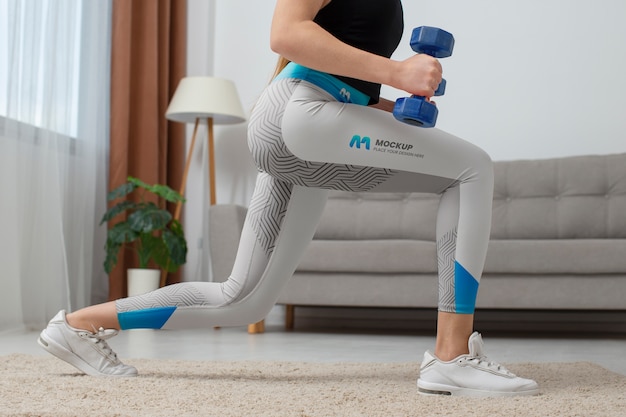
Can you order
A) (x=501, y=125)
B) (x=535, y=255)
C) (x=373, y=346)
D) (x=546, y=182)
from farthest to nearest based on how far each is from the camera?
(x=501, y=125)
(x=546, y=182)
(x=535, y=255)
(x=373, y=346)

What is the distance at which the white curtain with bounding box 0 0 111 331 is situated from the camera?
3.29 metres

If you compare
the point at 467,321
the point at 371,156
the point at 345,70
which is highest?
the point at 345,70

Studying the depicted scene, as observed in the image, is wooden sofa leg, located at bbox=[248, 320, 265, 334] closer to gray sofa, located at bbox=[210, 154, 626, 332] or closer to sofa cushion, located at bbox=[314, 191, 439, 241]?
gray sofa, located at bbox=[210, 154, 626, 332]

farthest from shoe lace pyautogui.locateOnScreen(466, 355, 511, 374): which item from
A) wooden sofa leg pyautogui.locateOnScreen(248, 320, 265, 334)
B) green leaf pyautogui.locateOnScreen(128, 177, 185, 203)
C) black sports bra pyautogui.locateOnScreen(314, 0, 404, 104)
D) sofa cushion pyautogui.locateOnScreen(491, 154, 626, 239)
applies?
green leaf pyautogui.locateOnScreen(128, 177, 185, 203)

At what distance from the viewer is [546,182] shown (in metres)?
3.78

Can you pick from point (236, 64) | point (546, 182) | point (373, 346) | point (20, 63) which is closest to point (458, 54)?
point (546, 182)

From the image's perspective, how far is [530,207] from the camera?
3752 millimetres

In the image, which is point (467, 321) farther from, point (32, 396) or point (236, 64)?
point (236, 64)

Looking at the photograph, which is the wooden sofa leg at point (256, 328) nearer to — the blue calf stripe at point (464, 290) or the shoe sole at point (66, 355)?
the shoe sole at point (66, 355)

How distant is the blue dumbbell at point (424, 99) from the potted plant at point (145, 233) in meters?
2.54

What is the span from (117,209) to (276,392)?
8.09ft

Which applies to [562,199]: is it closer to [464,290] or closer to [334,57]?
[464,290]

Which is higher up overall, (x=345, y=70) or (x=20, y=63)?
(x=20, y=63)

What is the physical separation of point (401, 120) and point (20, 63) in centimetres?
243
